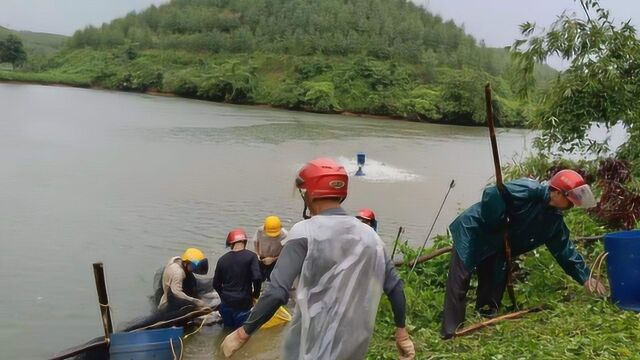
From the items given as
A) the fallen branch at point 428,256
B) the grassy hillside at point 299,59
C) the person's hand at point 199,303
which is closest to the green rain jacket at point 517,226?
the fallen branch at point 428,256

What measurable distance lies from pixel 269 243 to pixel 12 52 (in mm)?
87552

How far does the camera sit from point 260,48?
3061 inches

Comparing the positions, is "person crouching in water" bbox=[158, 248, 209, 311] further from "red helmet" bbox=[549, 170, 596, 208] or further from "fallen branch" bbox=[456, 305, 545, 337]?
"red helmet" bbox=[549, 170, 596, 208]

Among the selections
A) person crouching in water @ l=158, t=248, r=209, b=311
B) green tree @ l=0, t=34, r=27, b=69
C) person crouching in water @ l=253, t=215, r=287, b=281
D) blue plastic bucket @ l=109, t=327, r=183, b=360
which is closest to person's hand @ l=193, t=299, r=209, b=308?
person crouching in water @ l=158, t=248, r=209, b=311

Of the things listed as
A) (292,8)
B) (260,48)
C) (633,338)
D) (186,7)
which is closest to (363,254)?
(633,338)

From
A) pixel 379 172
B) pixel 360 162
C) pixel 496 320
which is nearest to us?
pixel 496 320

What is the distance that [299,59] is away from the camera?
2798 inches

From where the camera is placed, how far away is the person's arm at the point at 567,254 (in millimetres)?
5645

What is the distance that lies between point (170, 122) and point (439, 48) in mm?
49956

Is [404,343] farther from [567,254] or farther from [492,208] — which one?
→ [567,254]

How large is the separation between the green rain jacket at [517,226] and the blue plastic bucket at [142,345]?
299 centimetres

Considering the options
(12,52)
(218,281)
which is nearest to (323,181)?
(218,281)

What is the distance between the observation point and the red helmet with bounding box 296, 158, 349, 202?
10.5ft

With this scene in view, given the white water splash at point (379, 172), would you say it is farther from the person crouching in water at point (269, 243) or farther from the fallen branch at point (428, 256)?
the fallen branch at point (428, 256)
